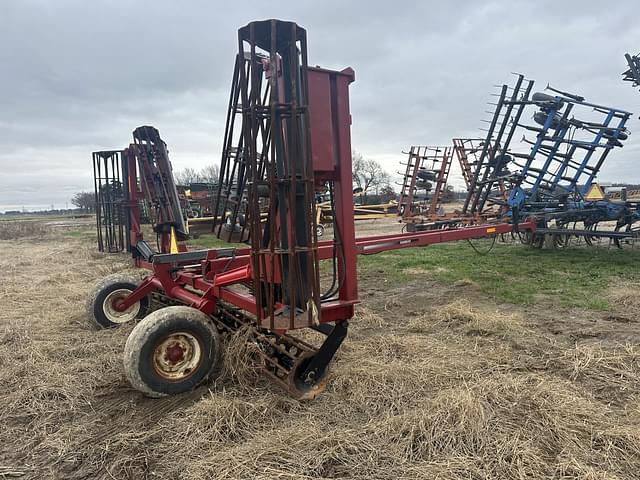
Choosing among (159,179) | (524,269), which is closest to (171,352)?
(159,179)

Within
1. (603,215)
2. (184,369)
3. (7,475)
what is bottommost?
(7,475)

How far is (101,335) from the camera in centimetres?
508

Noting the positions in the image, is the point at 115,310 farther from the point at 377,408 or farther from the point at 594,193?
the point at 594,193

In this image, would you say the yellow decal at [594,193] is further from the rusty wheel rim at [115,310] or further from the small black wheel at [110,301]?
the rusty wheel rim at [115,310]

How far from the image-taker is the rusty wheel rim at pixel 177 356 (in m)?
3.51

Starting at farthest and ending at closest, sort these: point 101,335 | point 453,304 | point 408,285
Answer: point 408,285
point 453,304
point 101,335

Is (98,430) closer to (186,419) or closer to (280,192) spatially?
(186,419)

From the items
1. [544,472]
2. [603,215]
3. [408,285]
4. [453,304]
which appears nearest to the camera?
[544,472]

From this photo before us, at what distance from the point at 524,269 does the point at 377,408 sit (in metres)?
6.52

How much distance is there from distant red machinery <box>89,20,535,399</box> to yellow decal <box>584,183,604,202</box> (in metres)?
9.12

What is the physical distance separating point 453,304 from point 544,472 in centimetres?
361

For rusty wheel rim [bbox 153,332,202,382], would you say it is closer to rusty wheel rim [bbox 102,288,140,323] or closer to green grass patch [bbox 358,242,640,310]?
rusty wheel rim [bbox 102,288,140,323]

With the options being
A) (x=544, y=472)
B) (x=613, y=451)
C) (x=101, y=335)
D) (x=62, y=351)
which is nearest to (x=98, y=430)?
(x=62, y=351)

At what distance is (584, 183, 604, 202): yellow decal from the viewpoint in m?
10.3
